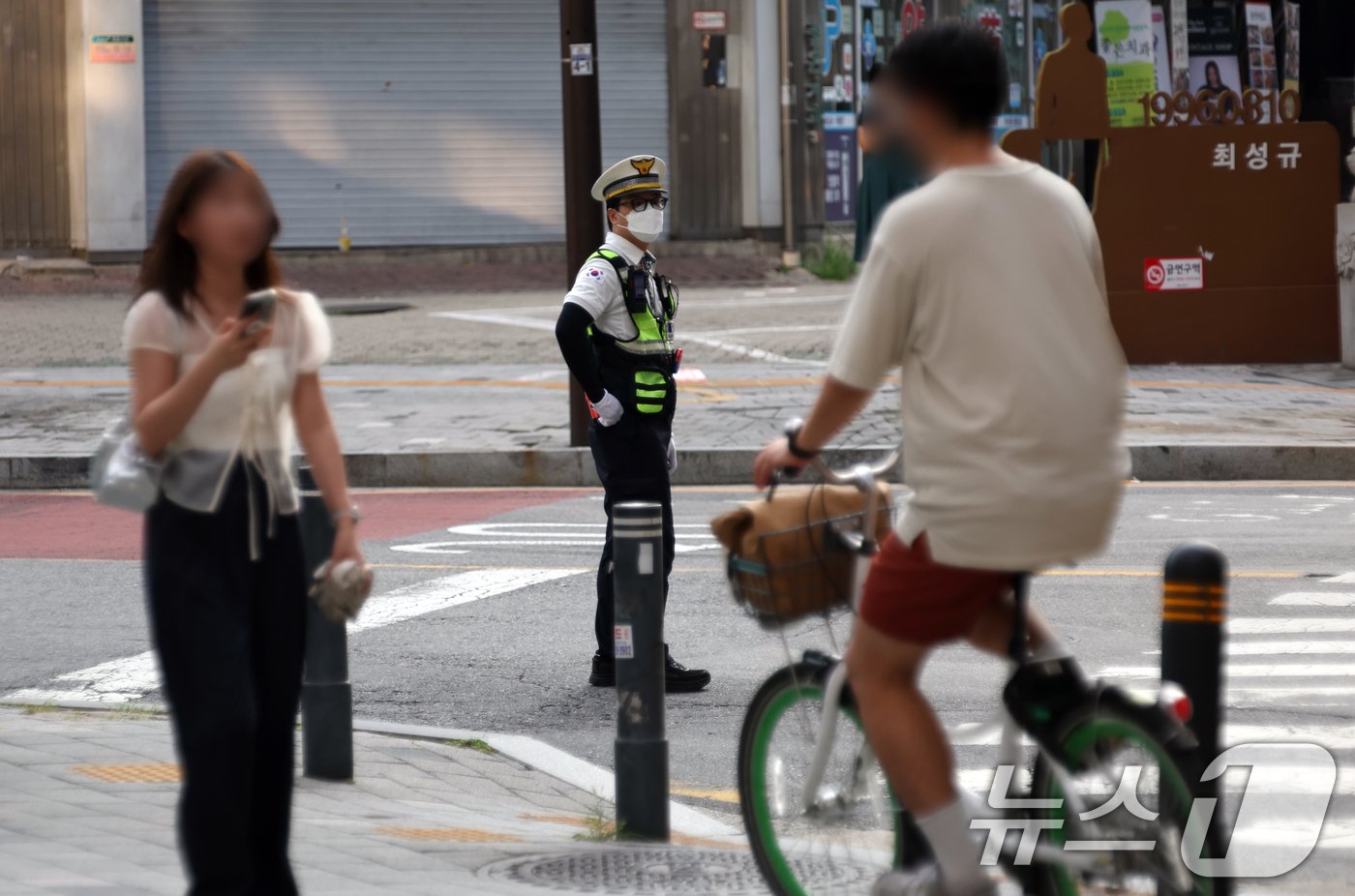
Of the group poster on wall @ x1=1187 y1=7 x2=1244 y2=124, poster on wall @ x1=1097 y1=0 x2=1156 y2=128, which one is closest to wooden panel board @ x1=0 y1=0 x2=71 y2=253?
poster on wall @ x1=1097 y1=0 x2=1156 y2=128

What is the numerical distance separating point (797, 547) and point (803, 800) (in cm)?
62

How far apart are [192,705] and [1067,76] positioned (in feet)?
47.4

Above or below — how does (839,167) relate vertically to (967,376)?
above

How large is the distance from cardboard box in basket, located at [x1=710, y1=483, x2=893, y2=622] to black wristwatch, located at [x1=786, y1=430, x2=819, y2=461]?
0.18m

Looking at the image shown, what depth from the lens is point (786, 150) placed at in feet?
90.5

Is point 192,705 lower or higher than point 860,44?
lower

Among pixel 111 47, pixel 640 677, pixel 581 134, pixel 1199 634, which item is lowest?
pixel 640 677

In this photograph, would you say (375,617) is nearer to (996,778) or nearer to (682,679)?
(682,679)

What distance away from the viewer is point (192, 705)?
3.55m

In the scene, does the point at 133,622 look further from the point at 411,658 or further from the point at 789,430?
the point at 789,430

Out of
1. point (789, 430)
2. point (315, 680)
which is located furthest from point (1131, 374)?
point (789, 430)

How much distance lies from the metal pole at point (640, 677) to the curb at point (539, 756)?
281mm

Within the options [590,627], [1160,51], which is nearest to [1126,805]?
[590,627]

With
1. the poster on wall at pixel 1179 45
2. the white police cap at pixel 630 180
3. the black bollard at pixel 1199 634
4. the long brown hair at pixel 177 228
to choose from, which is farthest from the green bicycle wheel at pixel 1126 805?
the poster on wall at pixel 1179 45
